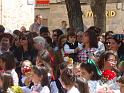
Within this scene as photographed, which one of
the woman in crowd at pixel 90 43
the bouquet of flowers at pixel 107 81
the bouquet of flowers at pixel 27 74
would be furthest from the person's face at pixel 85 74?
the woman in crowd at pixel 90 43

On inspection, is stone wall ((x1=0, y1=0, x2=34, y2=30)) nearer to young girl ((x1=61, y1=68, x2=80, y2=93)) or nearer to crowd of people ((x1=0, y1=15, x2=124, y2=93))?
crowd of people ((x1=0, y1=15, x2=124, y2=93))

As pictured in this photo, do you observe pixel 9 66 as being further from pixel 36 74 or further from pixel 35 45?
pixel 35 45

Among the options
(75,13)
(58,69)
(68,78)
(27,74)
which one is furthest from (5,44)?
(75,13)

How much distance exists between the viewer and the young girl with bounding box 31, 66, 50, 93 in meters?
7.60

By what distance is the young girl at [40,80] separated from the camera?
24.9 feet

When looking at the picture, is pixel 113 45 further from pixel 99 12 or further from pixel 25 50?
pixel 99 12

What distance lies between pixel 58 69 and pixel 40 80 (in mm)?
831

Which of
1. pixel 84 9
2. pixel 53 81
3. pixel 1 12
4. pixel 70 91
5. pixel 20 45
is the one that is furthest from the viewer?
pixel 84 9

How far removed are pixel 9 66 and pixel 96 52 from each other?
2109mm

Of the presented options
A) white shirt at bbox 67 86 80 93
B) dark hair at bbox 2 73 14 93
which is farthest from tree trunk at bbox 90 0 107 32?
white shirt at bbox 67 86 80 93

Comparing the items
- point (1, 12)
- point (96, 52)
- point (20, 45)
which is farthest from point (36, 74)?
point (1, 12)

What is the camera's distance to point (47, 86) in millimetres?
7699

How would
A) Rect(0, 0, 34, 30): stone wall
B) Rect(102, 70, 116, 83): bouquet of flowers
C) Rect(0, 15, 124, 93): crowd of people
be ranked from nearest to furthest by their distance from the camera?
1. Rect(0, 15, 124, 93): crowd of people
2. Rect(102, 70, 116, 83): bouquet of flowers
3. Rect(0, 0, 34, 30): stone wall

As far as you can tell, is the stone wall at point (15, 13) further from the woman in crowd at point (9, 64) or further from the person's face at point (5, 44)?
the woman in crowd at point (9, 64)
